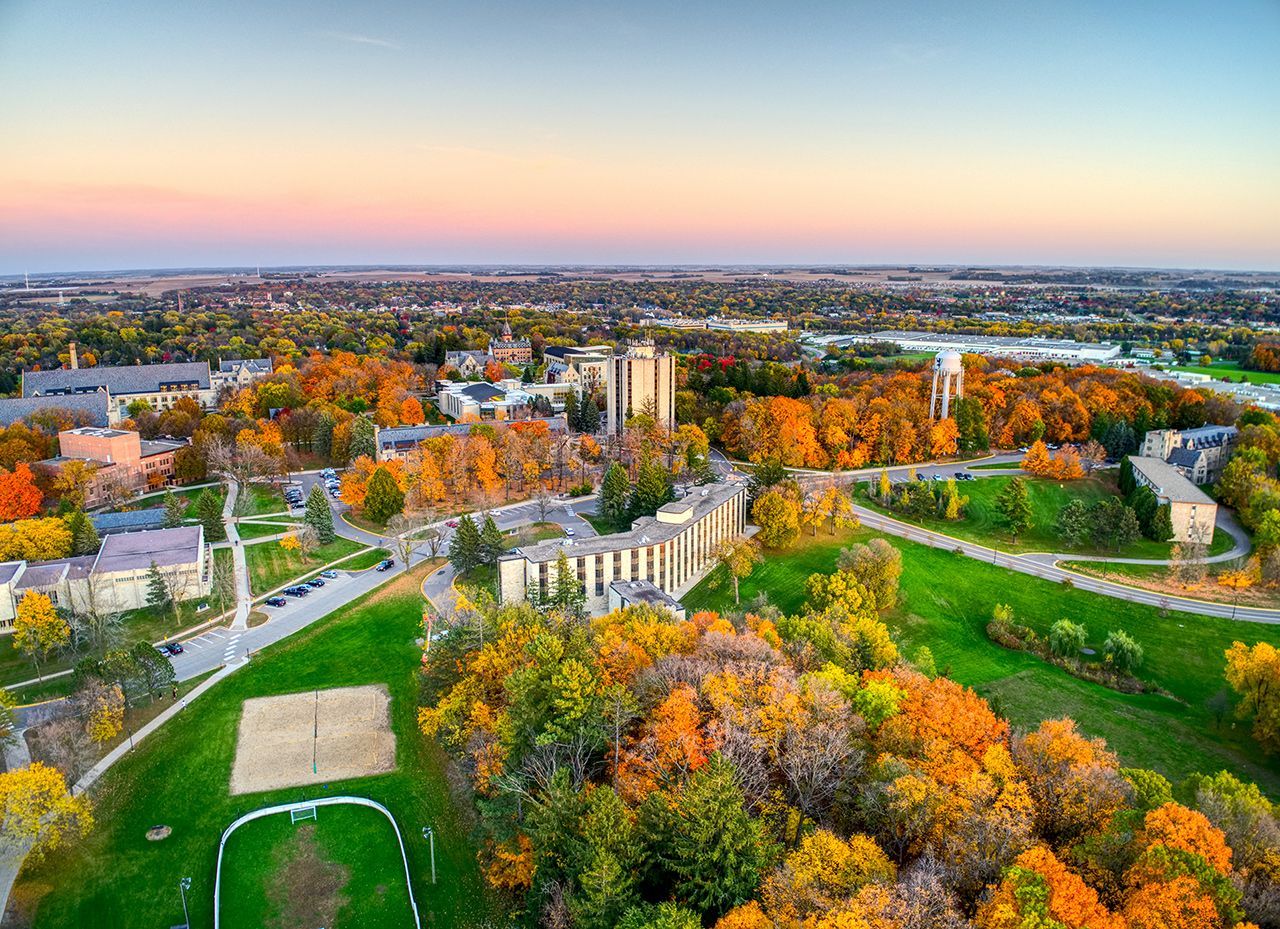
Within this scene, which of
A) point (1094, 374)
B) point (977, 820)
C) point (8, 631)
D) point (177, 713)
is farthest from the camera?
point (1094, 374)

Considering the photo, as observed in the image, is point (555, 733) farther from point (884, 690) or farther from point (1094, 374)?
point (1094, 374)

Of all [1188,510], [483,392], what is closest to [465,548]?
[483,392]

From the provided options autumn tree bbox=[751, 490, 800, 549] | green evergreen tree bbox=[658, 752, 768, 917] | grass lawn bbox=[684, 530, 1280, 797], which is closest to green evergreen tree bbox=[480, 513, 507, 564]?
grass lawn bbox=[684, 530, 1280, 797]

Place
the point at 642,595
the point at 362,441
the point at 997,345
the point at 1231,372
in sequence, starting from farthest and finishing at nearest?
1. the point at 997,345
2. the point at 1231,372
3. the point at 362,441
4. the point at 642,595

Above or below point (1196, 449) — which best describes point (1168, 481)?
below

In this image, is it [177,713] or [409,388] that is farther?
[409,388]

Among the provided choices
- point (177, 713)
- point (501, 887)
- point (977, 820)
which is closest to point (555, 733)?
point (501, 887)

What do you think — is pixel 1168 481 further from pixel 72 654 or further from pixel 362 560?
pixel 72 654
